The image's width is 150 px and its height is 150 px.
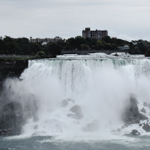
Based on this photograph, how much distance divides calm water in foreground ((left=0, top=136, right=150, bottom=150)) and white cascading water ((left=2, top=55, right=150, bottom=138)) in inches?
146

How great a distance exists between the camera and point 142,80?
41.1 metres

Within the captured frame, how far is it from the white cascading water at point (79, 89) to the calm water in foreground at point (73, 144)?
3717 mm

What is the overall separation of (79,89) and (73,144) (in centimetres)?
1105

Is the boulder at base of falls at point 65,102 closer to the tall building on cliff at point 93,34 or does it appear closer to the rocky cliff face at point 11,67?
the rocky cliff face at point 11,67

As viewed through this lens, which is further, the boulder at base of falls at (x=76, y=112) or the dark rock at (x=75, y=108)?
the dark rock at (x=75, y=108)

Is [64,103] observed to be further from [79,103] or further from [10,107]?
[10,107]

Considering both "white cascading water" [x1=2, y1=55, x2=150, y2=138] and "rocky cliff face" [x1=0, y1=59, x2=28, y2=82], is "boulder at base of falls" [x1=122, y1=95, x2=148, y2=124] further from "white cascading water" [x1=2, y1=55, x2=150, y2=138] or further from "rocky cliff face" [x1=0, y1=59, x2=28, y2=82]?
"rocky cliff face" [x1=0, y1=59, x2=28, y2=82]

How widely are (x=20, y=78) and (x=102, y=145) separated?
54.0 ft

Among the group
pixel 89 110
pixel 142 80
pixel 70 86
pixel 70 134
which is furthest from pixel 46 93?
pixel 142 80

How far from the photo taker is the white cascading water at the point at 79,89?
35.4 meters

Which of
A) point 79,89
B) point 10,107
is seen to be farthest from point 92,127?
point 10,107

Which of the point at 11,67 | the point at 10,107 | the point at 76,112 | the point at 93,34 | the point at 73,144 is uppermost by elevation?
the point at 93,34

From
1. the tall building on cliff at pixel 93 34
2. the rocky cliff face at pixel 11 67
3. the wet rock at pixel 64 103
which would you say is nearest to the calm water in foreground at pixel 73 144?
the wet rock at pixel 64 103

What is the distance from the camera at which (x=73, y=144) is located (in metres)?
28.9
